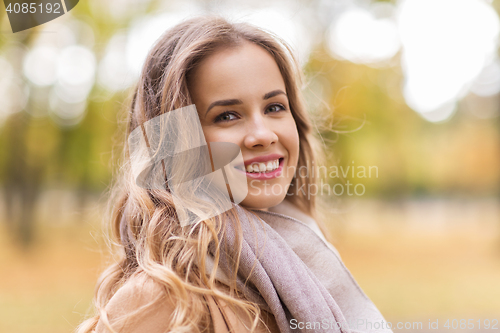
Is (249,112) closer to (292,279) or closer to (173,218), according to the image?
(173,218)

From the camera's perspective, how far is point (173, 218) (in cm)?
166

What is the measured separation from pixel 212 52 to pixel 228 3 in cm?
92

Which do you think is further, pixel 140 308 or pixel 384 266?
pixel 384 266

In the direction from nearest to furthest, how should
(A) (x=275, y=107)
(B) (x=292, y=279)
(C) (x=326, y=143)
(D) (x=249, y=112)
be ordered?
(B) (x=292, y=279) → (D) (x=249, y=112) → (A) (x=275, y=107) → (C) (x=326, y=143)

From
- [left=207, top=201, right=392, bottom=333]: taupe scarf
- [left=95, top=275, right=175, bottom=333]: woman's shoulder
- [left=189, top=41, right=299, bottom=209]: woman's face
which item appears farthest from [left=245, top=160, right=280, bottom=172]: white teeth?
[left=95, top=275, right=175, bottom=333]: woman's shoulder

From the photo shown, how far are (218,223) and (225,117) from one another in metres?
0.48

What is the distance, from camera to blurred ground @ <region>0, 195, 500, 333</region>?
6484mm

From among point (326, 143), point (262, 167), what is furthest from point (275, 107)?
point (326, 143)

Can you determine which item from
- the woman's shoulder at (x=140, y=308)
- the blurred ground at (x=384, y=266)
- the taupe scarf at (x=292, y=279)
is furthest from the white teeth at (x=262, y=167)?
the blurred ground at (x=384, y=266)

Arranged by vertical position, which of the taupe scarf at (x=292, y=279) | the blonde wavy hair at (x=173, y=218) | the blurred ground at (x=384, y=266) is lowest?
the blurred ground at (x=384, y=266)

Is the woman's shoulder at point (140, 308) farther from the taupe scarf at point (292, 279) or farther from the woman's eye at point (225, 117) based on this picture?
the woman's eye at point (225, 117)

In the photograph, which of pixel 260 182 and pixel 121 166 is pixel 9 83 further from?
pixel 260 182

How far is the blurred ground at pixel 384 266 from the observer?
6.48 metres

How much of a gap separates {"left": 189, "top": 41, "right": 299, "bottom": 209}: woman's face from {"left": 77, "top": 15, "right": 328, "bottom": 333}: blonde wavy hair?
0.07 meters
